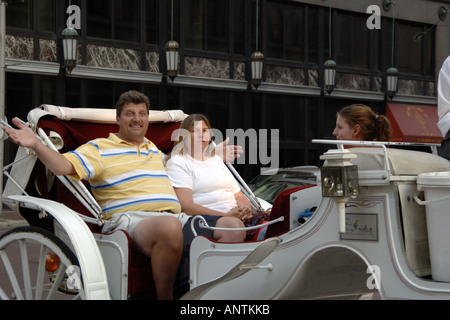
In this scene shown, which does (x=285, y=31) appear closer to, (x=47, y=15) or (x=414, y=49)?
(x=414, y=49)

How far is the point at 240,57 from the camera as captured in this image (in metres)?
19.6

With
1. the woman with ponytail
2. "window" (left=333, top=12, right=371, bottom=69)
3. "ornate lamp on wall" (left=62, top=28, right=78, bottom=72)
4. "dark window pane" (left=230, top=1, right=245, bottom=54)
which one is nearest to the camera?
the woman with ponytail

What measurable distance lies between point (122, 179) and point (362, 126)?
1567 millimetres

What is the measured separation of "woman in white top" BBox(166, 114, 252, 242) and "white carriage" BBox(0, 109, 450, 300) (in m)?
0.65

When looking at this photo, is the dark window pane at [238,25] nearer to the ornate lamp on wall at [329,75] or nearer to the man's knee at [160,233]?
the ornate lamp on wall at [329,75]

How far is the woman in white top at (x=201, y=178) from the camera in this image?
453 cm

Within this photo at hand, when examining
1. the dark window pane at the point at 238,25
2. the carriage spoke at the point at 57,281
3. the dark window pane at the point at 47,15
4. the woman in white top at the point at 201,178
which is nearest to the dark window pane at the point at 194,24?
the dark window pane at the point at 238,25

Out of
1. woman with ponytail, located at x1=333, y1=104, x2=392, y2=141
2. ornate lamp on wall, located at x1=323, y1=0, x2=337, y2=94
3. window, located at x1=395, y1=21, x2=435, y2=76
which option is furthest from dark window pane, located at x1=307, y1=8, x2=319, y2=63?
woman with ponytail, located at x1=333, y1=104, x2=392, y2=141

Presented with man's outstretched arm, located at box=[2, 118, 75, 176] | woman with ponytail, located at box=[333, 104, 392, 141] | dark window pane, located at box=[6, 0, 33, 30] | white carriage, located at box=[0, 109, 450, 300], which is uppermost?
dark window pane, located at box=[6, 0, 33, 30]

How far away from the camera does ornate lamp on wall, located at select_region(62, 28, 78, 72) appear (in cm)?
1562

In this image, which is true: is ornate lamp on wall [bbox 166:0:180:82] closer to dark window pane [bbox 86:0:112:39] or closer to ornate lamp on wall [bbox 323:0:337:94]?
dark window pane [bbox 86:0:112:39]

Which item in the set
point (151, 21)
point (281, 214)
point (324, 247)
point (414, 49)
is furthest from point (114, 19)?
point (324, 247)
